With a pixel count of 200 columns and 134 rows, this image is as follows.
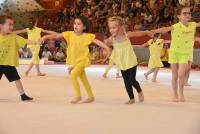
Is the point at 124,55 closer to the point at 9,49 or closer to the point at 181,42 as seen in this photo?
the point at 181,42

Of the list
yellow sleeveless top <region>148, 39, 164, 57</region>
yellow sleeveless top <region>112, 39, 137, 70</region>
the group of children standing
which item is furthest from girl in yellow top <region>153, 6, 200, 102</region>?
yellow sleeveless top <region>148, 39, 164, 57</region>

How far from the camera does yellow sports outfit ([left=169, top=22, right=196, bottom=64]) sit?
700cm

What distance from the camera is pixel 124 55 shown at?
670 cm

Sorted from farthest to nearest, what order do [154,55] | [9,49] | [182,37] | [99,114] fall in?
[154,55], [182,37], [9,49], [99,114]

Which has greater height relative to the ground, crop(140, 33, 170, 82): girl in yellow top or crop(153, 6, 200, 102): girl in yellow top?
crop(153, 6, 200, 102): girl in yellow top

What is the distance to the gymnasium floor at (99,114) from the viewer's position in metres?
4.53

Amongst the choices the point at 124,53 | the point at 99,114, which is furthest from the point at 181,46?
the point at 99,114

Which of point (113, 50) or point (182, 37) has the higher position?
point (182, 37)

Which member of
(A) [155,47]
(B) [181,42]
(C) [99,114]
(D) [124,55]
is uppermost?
(B) [181,42]

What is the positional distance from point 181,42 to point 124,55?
0.95m

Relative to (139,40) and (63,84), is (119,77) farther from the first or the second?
(139,40)

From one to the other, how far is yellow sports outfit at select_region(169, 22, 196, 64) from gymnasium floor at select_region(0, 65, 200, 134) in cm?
64

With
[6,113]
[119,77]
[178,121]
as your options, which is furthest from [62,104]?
[119,77]

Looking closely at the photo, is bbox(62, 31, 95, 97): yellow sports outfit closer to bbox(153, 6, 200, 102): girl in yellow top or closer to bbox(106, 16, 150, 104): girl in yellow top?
bbox(106, 16, 150, 104): girl in yellow top
